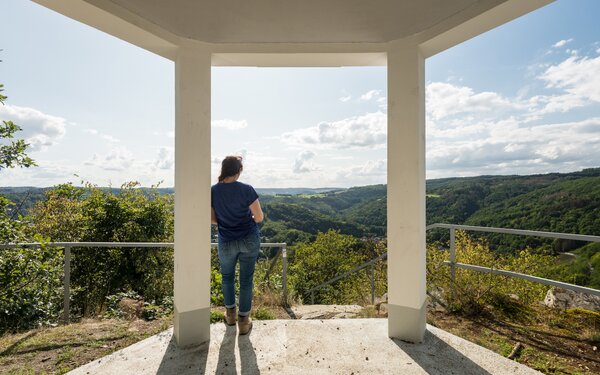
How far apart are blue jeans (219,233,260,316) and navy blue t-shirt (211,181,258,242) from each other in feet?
0.20

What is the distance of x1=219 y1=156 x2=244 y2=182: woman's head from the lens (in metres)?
2.70

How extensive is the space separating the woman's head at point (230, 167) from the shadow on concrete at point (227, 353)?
143cm

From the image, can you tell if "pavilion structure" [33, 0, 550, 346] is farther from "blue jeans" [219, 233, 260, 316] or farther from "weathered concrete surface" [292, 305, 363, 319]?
"weathered concrete surface" [292, 305, 363, 319]

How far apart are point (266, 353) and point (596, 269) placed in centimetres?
1113

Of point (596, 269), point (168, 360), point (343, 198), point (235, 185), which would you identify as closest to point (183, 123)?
point (235, 185)

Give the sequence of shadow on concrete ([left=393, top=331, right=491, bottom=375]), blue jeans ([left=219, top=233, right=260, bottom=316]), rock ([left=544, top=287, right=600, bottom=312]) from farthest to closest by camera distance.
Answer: rock ([left=544, top=287, right=600, bottom=312]), blue jeans ([left=219, top=233, right=260, bottom=316]), shadow on concrete ([left=393, top=331, right=491, bottom=375])

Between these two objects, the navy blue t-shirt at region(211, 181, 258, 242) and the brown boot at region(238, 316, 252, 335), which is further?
the brown boot at region(238, 316, 252, 335)

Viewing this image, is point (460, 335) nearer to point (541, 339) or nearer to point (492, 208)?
point (541, 339)

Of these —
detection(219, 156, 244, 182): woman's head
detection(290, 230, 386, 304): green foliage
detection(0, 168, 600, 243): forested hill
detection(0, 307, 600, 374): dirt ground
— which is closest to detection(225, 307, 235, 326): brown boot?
detection(0, 307, 600, 374): dirt ground

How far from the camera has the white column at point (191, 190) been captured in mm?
2596

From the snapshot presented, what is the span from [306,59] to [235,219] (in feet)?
5.38

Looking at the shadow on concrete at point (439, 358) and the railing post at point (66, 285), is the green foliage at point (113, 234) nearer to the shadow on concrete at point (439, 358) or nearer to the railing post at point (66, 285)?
the railing post at point (66, 285)

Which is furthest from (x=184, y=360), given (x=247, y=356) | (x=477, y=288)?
(x=477, y=288)

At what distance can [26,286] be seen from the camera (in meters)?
3.11
